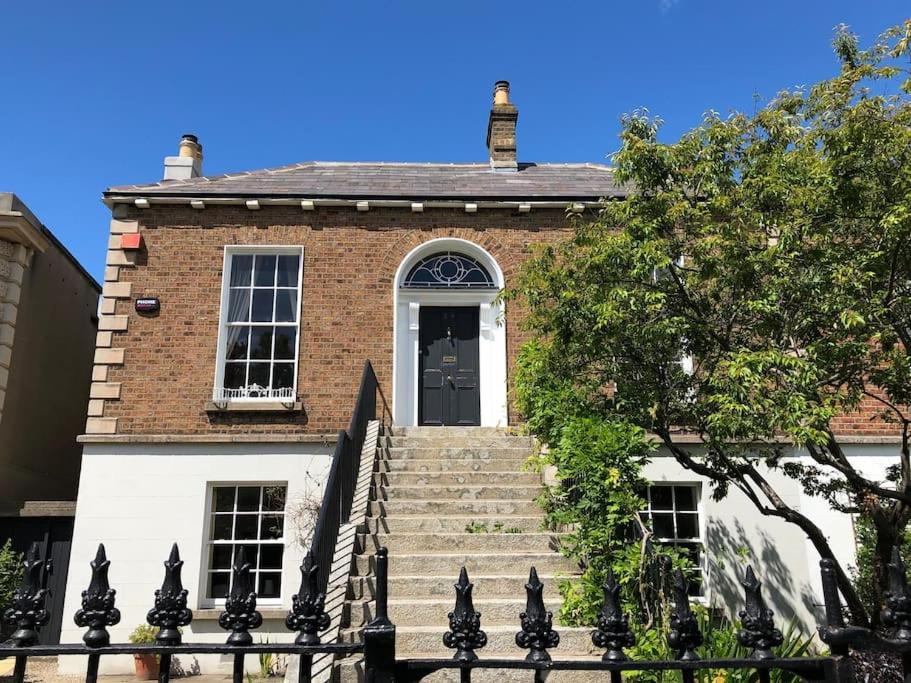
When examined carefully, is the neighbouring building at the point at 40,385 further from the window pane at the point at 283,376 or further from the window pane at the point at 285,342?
the window pane at the point at 285,342

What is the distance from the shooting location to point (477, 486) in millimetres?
8086

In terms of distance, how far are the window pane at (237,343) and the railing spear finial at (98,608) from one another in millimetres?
8646

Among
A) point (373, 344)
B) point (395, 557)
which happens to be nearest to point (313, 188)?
point (373, 344)

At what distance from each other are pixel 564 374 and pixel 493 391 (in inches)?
153

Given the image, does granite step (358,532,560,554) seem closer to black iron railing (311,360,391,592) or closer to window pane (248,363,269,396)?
black iron railing (311,360,391,592)

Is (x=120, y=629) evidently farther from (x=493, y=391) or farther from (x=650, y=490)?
(x=650, y=490)

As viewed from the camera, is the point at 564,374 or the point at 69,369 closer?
the point at 564,374

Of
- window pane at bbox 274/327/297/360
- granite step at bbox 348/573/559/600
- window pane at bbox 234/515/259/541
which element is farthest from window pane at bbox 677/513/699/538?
window pane at bbox 274/327/297/360

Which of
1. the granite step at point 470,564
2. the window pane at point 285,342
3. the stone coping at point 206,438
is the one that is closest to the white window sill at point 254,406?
the stone coping at point 206,438

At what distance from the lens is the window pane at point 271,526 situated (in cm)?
977

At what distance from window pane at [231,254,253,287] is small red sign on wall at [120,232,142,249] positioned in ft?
4.74

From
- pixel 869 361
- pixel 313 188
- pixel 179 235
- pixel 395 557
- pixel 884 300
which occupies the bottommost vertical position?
pixel 395 557

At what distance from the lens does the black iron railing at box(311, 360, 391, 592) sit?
5.70 m

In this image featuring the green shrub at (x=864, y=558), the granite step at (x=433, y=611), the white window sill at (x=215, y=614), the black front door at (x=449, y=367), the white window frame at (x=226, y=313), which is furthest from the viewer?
the black front door at (x=449, y=367)
